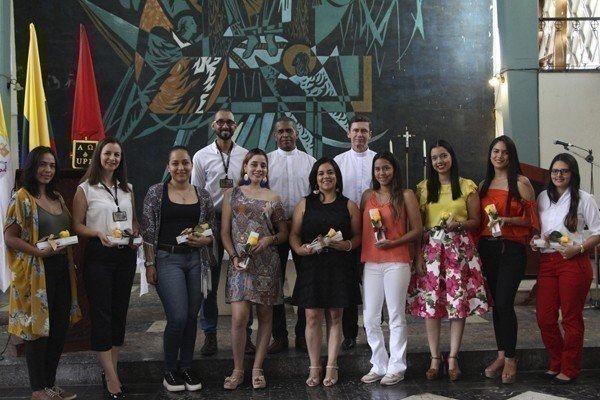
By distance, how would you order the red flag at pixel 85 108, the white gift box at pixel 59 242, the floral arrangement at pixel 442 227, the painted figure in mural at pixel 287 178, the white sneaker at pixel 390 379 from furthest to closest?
the red flag at pixel 85 108, the painted figure in mural at pixel 287 178, the white sneaker at pixel 390 379, the floral arrangement at pixel 442 227, the white gift box at pixel 59 242

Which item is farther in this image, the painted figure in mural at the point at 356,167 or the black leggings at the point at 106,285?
the painted figure in mural at the point at 356,167

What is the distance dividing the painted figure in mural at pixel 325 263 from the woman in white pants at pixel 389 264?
128mm

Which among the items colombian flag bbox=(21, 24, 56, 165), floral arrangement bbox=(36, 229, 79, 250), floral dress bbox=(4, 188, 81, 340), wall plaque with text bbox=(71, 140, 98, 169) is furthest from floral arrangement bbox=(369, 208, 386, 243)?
colombian flag bbox=(21, 24, 56, 165)

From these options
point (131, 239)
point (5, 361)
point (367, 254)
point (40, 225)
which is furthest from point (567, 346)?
point (5, 361)

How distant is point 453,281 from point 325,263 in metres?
0.90

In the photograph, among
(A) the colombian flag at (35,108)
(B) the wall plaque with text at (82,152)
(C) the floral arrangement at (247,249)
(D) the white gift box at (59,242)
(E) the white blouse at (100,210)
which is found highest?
(A) the colombian flag at (35,108)

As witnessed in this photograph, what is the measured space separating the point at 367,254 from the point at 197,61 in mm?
6780

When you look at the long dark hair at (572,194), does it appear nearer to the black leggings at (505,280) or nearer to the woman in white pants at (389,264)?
the black leggings at (505,280)

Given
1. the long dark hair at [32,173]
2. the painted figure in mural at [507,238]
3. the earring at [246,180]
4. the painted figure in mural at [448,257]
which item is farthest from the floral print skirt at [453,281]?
the long dark hair at [32,173]

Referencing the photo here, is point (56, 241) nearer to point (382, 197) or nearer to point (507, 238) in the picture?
point (382, 197)

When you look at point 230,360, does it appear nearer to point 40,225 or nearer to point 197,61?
point 40,225

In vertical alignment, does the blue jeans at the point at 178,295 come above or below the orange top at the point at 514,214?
below

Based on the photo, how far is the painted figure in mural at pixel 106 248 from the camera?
4.17 m

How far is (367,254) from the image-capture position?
4.57 m
